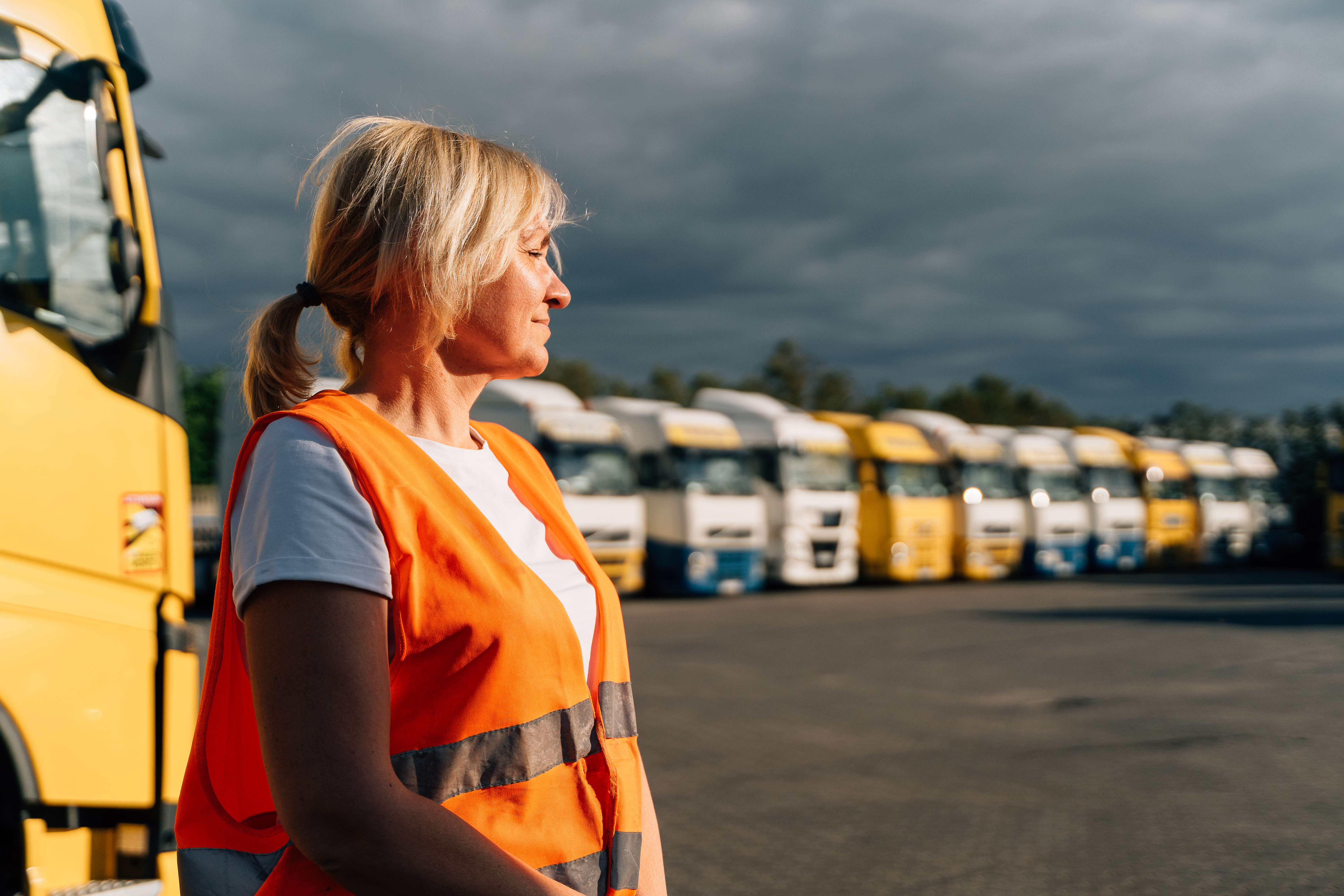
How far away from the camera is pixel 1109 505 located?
2591 cm

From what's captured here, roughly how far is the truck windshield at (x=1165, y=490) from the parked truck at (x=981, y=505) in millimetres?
5571

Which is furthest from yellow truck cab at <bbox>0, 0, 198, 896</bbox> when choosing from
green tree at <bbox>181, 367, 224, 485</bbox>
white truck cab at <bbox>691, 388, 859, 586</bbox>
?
green tree at <bbox>181, 367, 224, 485</bbox>

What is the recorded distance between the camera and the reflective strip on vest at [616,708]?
1455mm

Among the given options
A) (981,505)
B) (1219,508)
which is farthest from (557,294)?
(1219,508)

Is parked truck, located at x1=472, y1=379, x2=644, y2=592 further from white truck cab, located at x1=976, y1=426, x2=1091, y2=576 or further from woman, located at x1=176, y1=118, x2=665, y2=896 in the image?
woman, located at x1=176, y1=118, x2=665, y2=896

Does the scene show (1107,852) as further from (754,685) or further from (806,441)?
(806,441)

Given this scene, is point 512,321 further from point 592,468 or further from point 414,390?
point 592,468

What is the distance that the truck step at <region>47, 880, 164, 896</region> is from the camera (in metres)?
2.71

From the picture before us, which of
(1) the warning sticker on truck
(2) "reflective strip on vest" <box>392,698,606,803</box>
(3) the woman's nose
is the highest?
(3) the woman's nose

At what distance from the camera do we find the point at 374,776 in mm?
1158

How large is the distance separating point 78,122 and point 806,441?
60.4 ft

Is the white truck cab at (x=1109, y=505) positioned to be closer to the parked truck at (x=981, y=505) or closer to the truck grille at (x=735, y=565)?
the parked truck at (x=981, y=505)

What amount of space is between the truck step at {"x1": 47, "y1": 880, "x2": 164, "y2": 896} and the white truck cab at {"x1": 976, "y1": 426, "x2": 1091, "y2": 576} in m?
23.0

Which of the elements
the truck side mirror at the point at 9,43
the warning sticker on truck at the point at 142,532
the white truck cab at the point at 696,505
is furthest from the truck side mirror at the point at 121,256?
the white truck cab at the point at 696,505
